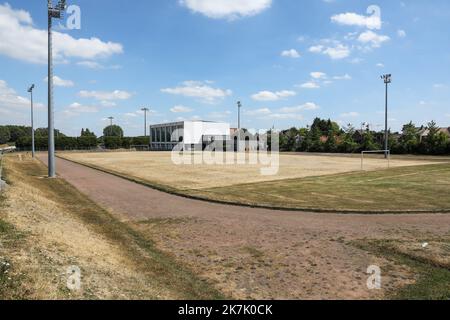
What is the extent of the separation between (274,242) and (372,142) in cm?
6812

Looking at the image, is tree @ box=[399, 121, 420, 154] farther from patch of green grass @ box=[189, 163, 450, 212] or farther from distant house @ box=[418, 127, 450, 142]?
patch of green grass @ box=[189, 163, 450, 212]

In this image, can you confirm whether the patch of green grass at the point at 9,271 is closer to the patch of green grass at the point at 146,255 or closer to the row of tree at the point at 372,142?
the patch of green grass at the point at 146,255

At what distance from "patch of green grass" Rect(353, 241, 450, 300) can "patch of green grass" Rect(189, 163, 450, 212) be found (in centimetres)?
506

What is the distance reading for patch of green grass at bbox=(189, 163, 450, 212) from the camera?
15133mm

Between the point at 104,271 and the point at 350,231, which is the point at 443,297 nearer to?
the point at 350,231

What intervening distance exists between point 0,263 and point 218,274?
3.95 metres

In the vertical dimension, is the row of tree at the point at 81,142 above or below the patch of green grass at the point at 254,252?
above

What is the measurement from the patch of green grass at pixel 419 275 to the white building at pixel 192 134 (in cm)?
8919

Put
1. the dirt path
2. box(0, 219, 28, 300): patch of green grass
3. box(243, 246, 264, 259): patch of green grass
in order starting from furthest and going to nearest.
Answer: box(243, 246, 264, 259): patch of green grass, the dirt path, box(0, 219, 28, 300): patch of green grass

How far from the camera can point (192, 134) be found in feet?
352

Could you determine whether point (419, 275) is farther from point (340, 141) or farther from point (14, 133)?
point (14, 133)

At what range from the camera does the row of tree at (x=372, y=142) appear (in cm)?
6157

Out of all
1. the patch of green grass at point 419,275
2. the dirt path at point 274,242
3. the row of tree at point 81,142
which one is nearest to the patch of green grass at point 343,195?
the dirt path at point 274,242

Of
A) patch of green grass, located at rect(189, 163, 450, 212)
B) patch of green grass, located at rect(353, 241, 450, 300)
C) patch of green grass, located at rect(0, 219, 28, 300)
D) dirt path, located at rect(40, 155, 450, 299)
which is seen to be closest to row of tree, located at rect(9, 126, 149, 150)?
patch of green grass, located at rect(189, 163, 450, 212)
